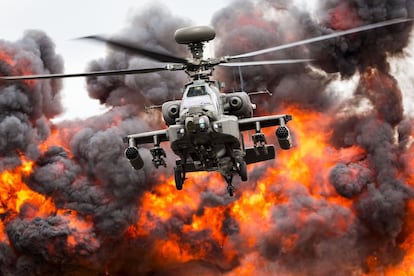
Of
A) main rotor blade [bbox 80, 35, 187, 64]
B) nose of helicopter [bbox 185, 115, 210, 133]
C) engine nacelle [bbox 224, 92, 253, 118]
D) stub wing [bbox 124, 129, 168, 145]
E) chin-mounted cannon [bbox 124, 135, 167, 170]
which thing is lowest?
chin-mounted cannon [bbox 124, 135, 167, 170]

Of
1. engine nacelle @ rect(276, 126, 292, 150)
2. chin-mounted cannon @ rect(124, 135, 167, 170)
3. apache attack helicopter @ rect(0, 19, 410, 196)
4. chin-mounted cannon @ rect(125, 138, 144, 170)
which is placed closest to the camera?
apache attack helicopter @ rect(0, 19, 410, 196)

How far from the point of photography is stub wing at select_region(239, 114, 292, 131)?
25.0 metres

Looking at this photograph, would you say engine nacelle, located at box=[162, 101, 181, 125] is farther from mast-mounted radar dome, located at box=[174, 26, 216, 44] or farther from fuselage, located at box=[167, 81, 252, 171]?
mast-mounted radar dome, located at box=[174, 26, 216, 44]

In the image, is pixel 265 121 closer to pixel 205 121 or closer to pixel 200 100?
pixel 200 100

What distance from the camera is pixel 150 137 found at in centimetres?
2592

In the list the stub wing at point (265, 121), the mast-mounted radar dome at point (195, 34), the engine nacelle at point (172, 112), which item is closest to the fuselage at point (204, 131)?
the engine nacelle at point (172, 112)

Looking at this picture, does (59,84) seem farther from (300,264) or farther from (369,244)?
(369,244)

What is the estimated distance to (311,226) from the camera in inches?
1619

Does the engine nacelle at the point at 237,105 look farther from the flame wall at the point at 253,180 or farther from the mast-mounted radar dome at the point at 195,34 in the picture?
the flame wall at the point at 253,180

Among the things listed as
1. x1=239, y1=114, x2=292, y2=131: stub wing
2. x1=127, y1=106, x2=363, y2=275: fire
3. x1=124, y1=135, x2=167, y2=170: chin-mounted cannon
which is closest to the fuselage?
x1=239, y1=114, x2=292, y2=131: stub wing

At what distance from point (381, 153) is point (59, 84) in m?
22.3

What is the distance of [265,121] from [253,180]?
16985mm

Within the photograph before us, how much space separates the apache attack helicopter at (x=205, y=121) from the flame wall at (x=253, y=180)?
15208 millimetres

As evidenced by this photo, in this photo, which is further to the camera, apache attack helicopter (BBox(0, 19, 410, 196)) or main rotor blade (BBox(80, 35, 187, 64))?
apache attack helicopter (BBox(0, 19, 410, 196))
